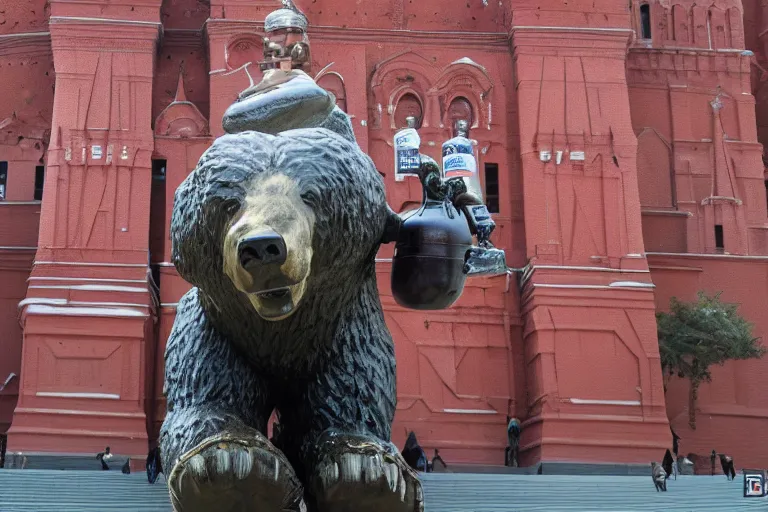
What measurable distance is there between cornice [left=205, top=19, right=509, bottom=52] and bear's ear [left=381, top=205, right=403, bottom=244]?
1867cm

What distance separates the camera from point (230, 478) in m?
2.40

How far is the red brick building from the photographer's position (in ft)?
64.4

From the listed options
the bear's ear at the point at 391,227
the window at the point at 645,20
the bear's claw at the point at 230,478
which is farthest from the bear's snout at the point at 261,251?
the window at the point at 645,20

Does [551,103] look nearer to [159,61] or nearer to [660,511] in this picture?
[159,61]

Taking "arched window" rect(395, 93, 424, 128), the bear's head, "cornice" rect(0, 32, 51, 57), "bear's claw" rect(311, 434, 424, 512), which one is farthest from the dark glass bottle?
"cornice" rect(0, 32, 51, 57)

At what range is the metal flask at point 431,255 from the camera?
308 cm

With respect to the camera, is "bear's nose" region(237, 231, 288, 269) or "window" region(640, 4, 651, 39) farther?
"window" region(640, 4, 651, 39)

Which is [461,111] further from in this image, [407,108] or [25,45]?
[25,45]

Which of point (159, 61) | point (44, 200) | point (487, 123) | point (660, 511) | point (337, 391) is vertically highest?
point (159, 61)

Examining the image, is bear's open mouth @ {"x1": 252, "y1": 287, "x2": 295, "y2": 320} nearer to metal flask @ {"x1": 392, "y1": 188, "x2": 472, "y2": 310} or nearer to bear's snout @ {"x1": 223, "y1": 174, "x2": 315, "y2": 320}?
bear's snout @ {"x1": 223, "y1": 174, "x2": 315, "y2": 320}

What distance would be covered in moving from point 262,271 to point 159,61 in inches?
829

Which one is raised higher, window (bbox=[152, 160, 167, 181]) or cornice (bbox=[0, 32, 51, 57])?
cornice (bbox=[0, 32, 51, 57])

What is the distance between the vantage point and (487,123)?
22031 millimetres

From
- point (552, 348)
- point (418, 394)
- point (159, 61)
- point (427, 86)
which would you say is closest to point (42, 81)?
point (159, 61)
